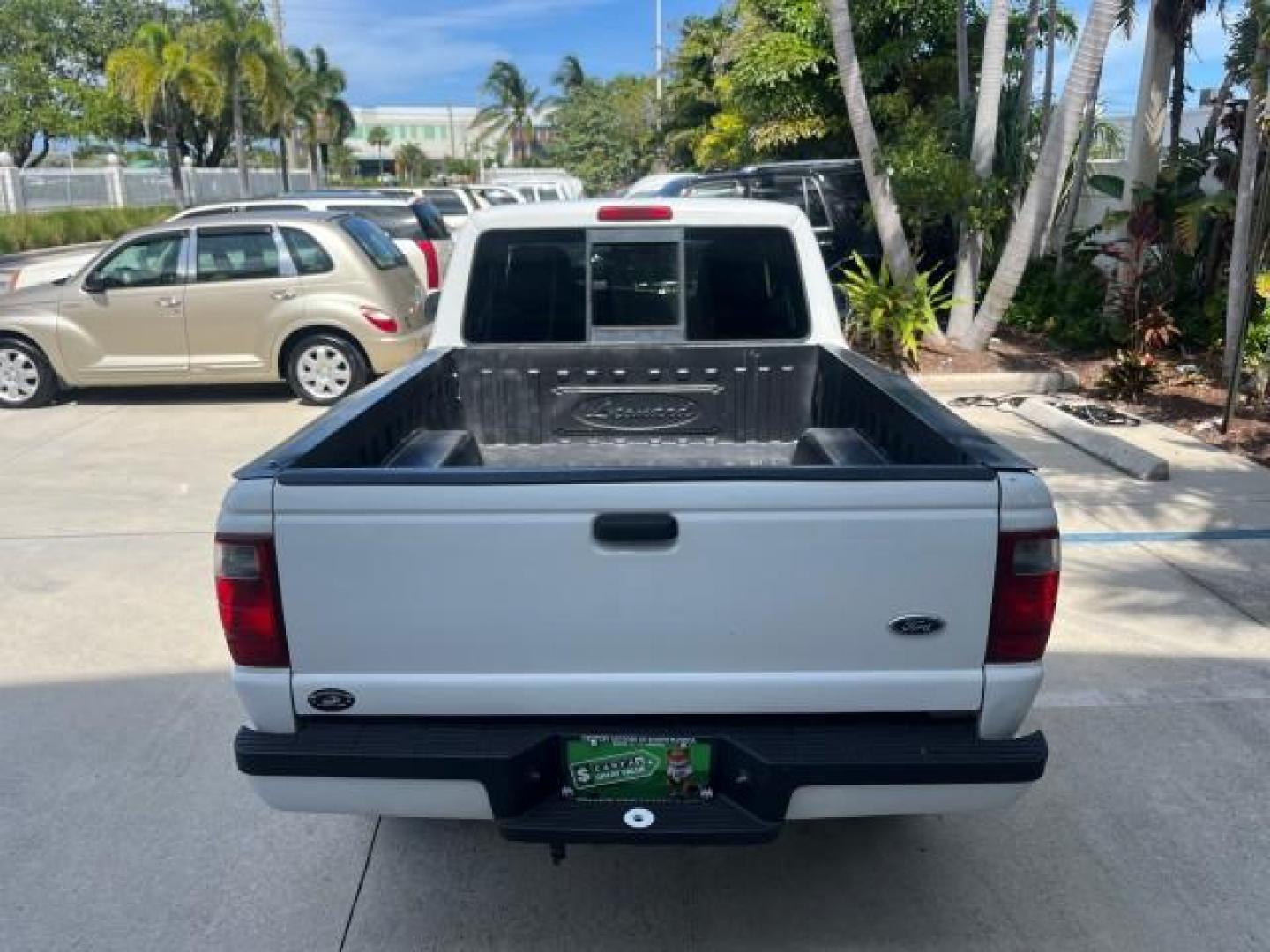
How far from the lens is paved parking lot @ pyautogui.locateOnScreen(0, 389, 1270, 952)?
10.2ft

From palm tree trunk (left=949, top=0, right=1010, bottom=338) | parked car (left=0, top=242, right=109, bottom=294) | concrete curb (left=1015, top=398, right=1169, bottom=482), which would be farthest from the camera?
parked car (left=0, top=242, right=109, bottom=294)

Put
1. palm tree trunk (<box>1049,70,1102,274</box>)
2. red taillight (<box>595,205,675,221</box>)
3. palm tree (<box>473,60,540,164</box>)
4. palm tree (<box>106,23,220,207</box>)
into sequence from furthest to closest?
palm tree (<box>473,60,540,164</box>)
palm tree (<box>106,23,220,207</box>)
palm tree trunk (<box>1049,70,1102,274</box>)
red taillight (<box>595,205,675,221</box>)

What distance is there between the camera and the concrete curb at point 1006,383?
399 inches

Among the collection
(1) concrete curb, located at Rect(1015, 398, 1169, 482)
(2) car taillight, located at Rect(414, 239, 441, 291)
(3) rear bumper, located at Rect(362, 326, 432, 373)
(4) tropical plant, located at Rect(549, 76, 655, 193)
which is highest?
(4) tropical plant, located at Rect(549, 76, 655, 193)

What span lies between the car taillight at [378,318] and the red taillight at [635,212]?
18.6 feet

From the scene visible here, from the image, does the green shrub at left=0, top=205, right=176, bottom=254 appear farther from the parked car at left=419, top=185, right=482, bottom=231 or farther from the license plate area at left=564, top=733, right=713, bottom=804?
the license plate area at left=564, top=733, right=713, bottom=804

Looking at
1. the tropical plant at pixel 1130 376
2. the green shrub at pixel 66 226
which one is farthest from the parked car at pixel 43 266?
the tropical plant at pixel 1130 376

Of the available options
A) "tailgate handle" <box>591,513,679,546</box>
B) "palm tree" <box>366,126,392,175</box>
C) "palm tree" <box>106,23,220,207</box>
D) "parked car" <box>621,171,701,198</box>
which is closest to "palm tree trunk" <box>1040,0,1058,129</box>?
"parked car" <box>621,171,701,198</box>

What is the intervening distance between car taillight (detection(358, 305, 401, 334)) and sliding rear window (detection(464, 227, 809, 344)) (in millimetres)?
5401

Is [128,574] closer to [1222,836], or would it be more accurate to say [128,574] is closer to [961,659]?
[961,659]

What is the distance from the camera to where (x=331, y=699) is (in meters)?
2.61

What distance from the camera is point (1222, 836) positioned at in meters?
3.48

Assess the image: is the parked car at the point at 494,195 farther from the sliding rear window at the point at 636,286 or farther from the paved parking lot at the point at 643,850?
the paved parking lot at the point at 643,850

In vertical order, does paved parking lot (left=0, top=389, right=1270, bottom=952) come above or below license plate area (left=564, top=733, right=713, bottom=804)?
below
